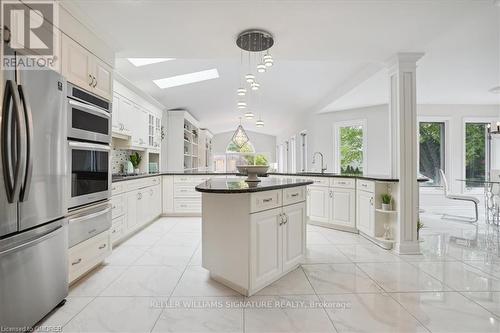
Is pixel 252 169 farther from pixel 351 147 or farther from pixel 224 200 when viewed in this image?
pixel 351 147

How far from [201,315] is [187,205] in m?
3.45

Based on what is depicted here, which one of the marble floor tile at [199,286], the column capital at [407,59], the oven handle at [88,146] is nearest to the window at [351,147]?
the column capital at [407,59]

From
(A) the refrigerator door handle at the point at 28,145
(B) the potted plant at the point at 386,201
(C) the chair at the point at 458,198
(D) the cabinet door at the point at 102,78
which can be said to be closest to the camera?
(A) the refrigerator door handle at the point at 28,145

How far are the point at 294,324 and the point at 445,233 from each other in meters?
3.63

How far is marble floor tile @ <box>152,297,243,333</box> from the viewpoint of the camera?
1.68m

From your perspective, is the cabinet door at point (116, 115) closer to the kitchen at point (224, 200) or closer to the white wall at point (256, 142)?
the kitchen at point (224, 200)

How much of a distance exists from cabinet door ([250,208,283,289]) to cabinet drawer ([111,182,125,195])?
6.72ft

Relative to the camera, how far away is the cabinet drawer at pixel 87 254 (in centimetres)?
215

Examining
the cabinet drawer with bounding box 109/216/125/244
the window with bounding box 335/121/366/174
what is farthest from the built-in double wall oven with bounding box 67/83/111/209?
the window with bounding box 335/121/366/174

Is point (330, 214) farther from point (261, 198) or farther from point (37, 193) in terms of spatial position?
point (37, 193)

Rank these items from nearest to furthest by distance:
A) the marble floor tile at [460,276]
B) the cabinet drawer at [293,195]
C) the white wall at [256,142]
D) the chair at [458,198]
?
the marble floor tile at [460,276]
the cabinet drawer at [293,195]
the chair at [458,198]
the white wall at [256,142]

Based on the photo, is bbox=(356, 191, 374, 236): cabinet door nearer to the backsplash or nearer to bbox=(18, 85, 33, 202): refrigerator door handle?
bbox=(18, 85, 33, 202): refrigerator door handle

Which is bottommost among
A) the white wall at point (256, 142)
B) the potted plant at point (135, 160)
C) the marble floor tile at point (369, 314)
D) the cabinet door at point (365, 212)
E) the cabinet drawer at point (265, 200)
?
the marble floor tile at point (369, 314)

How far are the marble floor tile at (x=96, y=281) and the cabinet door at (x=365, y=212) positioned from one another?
316cm
